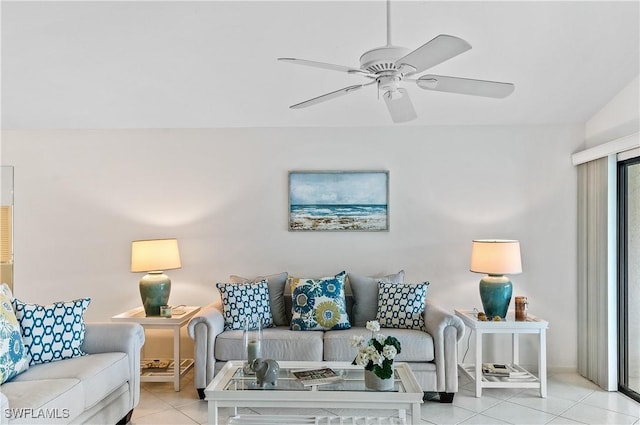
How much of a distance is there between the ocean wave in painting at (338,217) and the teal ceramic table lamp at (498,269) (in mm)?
963

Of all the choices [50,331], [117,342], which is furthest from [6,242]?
[117,342]

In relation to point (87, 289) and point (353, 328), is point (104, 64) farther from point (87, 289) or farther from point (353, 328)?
point (353, 328)

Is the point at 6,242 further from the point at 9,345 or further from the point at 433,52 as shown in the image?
the point at 433,52

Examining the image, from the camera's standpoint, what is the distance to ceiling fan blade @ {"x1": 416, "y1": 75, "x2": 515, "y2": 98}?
2168 mm

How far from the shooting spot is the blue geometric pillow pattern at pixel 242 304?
371 cm

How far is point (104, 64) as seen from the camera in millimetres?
3508

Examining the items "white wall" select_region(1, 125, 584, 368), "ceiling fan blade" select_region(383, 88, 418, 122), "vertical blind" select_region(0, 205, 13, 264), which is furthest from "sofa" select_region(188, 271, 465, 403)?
"vertical blind" select_region(0, 205, 13, 264)

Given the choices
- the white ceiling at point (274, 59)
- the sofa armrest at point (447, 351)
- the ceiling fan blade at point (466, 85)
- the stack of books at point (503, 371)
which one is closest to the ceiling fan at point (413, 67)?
the ceiling fan blade at point (466, 85)

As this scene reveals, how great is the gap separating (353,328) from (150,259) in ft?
5.94

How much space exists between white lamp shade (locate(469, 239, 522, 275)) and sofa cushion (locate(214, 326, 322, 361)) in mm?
1472

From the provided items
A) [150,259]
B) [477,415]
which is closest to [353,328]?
[477,415]

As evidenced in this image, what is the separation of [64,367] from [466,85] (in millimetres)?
2714

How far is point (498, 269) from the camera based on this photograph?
3.78 metres

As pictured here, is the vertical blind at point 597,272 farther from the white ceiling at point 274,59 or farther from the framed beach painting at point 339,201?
the framed beach painting at point 339,201
